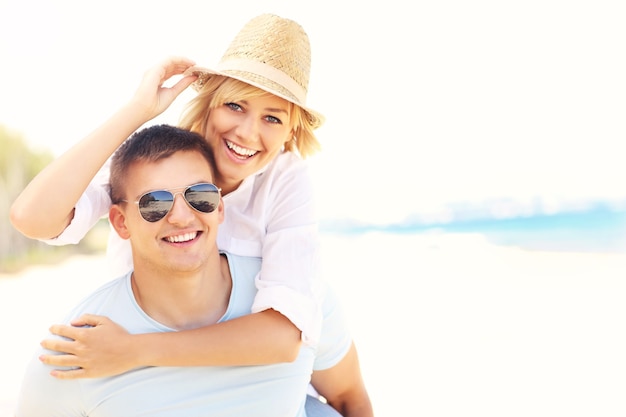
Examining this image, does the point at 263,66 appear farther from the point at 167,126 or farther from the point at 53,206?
the point at 53,206

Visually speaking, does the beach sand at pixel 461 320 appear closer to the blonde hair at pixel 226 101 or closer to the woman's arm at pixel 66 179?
the woman's arm at pixel 66 179

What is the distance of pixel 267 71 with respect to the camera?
106 inches

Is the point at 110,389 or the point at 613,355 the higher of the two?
the point at 110,389

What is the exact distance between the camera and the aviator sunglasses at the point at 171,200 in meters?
2.27

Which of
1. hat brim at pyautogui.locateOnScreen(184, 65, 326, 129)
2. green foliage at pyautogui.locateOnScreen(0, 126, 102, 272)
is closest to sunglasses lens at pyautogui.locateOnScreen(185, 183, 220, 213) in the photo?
hat brim at pyautogui.locateOnScreen(184, 65, 326, 129)

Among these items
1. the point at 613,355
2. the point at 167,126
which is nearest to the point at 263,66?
the point at 167,126

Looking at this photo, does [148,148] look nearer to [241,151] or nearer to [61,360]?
[241,151]

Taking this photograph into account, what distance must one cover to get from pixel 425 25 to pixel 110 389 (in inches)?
704

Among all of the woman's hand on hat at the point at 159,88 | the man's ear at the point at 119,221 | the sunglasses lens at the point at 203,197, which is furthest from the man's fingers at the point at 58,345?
the woman's hand on hat at the point at 159,88

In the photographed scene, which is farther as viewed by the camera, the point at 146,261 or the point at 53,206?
the point at 146,261

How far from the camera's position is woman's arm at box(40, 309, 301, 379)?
217 centimetres

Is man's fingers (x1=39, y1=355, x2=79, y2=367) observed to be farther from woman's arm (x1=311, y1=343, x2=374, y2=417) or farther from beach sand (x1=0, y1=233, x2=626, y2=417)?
woman's arm (x1=311, y1=343, x2=374, y2=417)

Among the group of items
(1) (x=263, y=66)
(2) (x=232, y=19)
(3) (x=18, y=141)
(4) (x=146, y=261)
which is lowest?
(3) (x=18, y=141)

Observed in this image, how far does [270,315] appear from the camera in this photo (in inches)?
93.8
